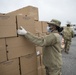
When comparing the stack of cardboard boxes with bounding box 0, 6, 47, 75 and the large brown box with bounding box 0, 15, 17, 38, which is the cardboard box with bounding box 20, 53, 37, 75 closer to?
the stack of cardboard boxes with bounding box 0, 6, 47, 75

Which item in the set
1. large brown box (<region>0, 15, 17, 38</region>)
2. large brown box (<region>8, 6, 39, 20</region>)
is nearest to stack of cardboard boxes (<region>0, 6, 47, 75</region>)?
large brown box (<region>0, 15, 17, 38</region>)

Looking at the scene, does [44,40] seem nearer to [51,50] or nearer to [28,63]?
[51,50]

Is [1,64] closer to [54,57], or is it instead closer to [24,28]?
[24,28]

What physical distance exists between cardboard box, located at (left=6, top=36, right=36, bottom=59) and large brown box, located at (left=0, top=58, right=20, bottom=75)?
0.35 ft

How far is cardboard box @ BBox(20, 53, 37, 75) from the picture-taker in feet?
10.5

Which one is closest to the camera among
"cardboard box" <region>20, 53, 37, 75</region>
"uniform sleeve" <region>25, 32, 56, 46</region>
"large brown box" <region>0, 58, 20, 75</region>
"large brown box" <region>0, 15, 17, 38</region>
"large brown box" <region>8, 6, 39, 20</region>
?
"large brown box" <region>0, 15, 17, 38</region>

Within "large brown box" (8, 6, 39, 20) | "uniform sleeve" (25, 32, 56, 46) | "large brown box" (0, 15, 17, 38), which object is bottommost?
"uniform sleeve" (25, 32, 56, 46)

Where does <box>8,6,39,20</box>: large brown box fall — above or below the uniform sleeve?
above

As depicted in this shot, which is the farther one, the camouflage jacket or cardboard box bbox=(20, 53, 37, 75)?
cardboard box bbox=(20, 53, 37, 75)

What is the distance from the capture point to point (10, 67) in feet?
9.73

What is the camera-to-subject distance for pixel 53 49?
3.11 m

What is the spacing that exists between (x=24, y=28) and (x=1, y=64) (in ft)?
2.56

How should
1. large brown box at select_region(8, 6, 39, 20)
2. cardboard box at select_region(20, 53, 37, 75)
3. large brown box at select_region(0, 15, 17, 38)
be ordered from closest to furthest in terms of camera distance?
large brown box at select_region(0, 15, 17, 38)
cardboard box at select_region(20, 53, 37, 75)
large brown box at select_region(8, 6, 39, 20)

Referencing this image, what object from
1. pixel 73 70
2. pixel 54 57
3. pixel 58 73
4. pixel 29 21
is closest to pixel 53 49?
pixel 54 57
